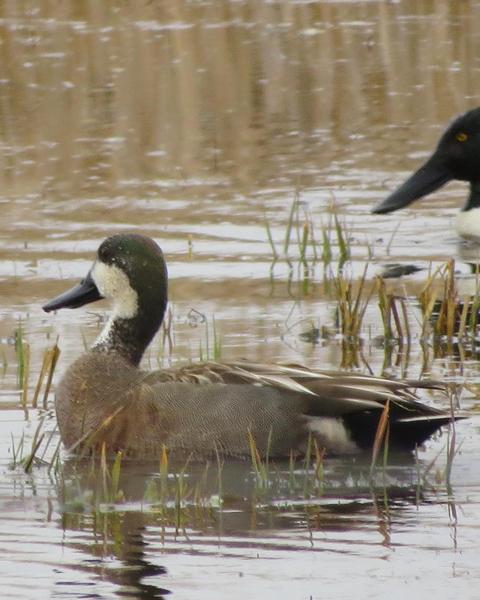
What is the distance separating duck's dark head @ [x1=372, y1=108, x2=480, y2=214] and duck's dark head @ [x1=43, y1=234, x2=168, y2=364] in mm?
4811

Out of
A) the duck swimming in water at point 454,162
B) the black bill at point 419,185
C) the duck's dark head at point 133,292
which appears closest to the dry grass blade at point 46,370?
the duck's dark head at point 133,292

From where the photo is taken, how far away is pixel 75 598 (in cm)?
440

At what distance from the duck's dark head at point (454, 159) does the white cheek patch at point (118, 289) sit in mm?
4787

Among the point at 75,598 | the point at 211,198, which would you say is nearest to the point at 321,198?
the point at 211,198

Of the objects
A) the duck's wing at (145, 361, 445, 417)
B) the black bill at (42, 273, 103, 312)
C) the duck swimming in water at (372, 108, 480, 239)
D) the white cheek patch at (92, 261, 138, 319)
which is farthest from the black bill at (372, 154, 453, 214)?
the duck's wing at (145, 361, 445, 417)

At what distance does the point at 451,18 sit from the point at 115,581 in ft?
52.5

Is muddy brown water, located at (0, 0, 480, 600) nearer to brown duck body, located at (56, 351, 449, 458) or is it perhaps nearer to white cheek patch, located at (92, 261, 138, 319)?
brown duck body, located at (56, 351, 449, 458)

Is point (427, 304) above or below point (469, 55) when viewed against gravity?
below

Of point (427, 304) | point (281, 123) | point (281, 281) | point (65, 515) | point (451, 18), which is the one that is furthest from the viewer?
point (451, 18)

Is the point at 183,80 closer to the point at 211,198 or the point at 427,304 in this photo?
the point at 211,198

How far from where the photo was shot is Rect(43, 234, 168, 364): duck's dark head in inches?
255

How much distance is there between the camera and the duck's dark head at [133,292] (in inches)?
255

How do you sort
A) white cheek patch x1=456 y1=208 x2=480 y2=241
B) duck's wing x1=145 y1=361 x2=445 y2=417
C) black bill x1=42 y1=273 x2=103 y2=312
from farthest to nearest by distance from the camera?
white cheek patch x1=456 y1=208 x2=480 y2=241
black bill x1=42 y1=273 x2=103 y2=312
duck's wing x1=145 y1=361 x2=445 y2=417

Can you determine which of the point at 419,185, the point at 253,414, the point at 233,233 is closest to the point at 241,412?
the point at 253,414
